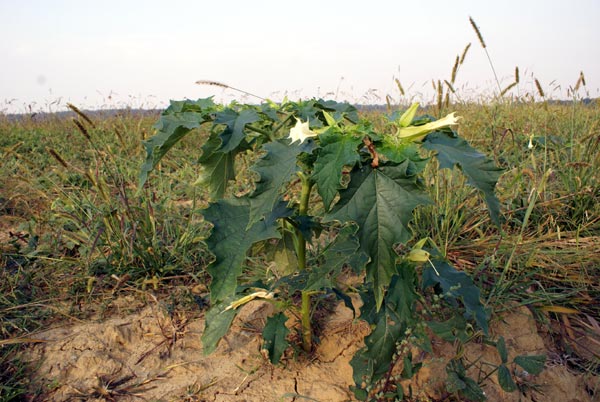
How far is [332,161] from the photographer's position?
1.04m

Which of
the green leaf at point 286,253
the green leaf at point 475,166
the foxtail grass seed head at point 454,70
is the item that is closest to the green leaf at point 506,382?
the green leaf at point 475,166

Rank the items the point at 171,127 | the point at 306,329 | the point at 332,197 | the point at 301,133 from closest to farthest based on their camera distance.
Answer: the point at 332,197 → the point at 301,133 → the point at 171,127 → the point at 306,329

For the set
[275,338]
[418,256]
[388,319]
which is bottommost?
[275,338]

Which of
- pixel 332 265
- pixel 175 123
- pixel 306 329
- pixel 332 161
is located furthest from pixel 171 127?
pixel 306 329

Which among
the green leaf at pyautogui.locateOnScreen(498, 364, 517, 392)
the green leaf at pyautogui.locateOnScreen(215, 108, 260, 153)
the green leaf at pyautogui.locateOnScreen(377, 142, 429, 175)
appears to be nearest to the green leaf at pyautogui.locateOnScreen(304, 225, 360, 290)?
the green leaf at pyautogui.locateOnScreen(377, 142, 429, 175)

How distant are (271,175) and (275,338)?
2.60 feet

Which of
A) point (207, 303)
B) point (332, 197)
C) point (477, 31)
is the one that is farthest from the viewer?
point (477, 31)

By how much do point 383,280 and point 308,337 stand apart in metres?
0.84

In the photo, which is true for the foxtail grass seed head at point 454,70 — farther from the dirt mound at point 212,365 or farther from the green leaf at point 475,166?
the green leaf at point 475,166

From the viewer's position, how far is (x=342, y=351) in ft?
6.27

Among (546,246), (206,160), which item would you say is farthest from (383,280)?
(546,246)

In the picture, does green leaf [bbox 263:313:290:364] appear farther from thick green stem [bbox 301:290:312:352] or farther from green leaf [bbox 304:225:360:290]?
green leaf [bbox 304:225:360:290]

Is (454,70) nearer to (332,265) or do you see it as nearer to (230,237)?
(332,265)

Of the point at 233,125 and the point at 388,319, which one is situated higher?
the point at 233,125
